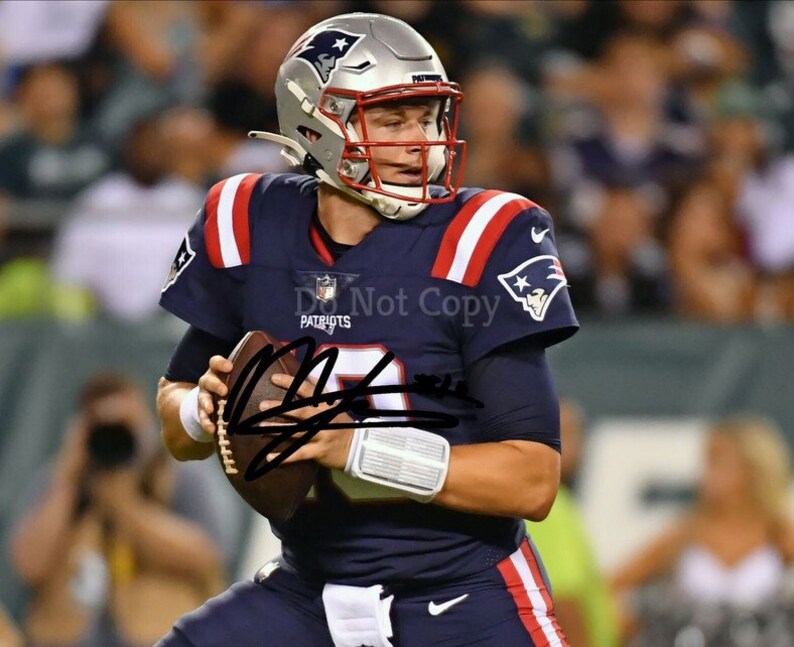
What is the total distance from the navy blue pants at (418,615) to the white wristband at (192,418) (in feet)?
1.05

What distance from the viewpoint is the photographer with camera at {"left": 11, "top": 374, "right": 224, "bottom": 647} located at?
16.8 ft

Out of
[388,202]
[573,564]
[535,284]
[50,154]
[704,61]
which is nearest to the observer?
[535,284]

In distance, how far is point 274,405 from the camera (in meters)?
2.62

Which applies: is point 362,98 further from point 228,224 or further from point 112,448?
point 112,448

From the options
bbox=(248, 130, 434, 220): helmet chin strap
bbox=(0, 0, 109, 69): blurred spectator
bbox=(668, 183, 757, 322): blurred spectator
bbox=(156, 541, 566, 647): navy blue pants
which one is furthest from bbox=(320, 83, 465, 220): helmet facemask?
bbox=(0, 0, 109, 69): blurred spectator

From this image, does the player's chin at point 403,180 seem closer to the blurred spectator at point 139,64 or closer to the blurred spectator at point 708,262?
the blurred spectator at point 708,262

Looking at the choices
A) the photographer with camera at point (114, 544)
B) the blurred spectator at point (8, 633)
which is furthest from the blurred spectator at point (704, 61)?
Result: the blurred spectator at point (8, 633)

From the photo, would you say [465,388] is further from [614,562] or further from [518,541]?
[614,562]

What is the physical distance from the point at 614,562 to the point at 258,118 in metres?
2.33

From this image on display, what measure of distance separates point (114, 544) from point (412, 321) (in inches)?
108

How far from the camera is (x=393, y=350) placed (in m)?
2.73

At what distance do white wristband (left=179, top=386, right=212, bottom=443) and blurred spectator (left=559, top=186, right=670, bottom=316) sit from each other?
306 cm

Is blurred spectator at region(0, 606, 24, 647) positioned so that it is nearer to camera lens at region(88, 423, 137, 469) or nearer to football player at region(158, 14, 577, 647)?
camera lens at region(88, 423, 137, 469)

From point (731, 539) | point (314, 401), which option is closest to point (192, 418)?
point (314, 401)
